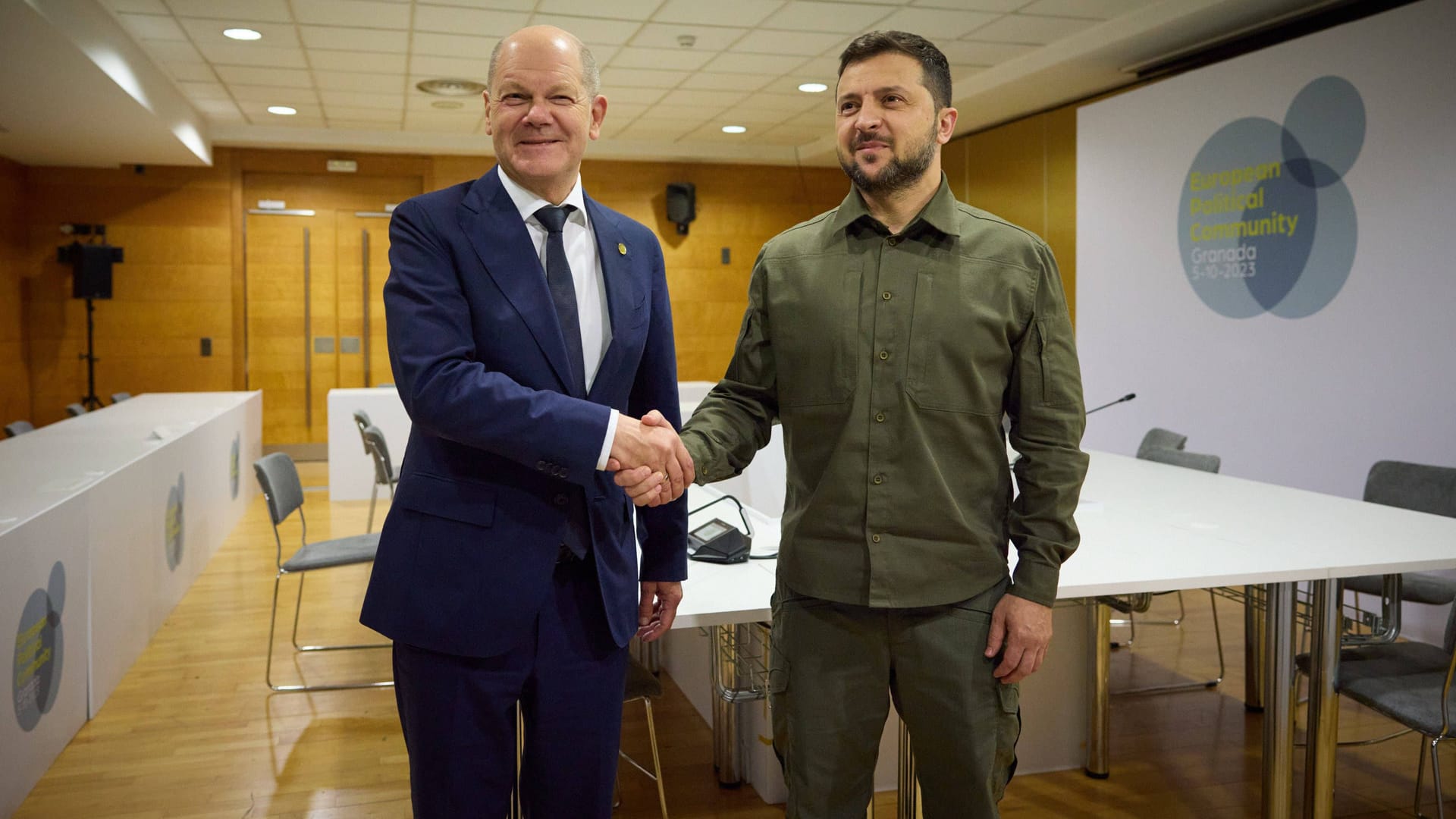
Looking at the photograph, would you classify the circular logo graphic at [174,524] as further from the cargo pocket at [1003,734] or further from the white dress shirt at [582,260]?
the cargo pocket at [1003,734]

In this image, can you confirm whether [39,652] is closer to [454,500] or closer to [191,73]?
[454,500]

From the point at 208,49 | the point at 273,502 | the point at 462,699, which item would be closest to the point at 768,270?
the point at 462,699

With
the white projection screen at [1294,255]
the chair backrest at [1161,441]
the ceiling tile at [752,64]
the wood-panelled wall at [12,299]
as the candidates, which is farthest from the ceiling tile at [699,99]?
the wood-panelled wall at [12,299]

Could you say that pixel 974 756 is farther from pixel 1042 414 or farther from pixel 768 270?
pixel 768 270

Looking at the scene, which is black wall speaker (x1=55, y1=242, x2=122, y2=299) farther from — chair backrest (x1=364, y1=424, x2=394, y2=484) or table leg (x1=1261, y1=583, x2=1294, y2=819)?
table leg (x1=1261, y1=583, x2=1294, y2=819)

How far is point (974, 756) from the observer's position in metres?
1.66

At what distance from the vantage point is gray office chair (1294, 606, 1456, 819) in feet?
7.79

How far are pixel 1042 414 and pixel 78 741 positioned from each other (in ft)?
10.7

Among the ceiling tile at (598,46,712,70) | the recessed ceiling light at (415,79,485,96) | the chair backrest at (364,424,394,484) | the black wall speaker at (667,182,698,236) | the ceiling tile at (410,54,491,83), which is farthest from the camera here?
the black wall speaker at (667,182,698,236)

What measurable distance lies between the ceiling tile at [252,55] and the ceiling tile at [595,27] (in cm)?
Answer: 180

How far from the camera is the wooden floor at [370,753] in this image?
9.73ft

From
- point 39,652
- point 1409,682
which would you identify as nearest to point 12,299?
point 39,652

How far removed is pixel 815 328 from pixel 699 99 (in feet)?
23.8

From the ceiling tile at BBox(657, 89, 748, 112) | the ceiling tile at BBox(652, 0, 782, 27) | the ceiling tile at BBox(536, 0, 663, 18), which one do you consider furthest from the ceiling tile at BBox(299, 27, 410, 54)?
the ceiling tile at BBox(657, 89, 748, 112)
